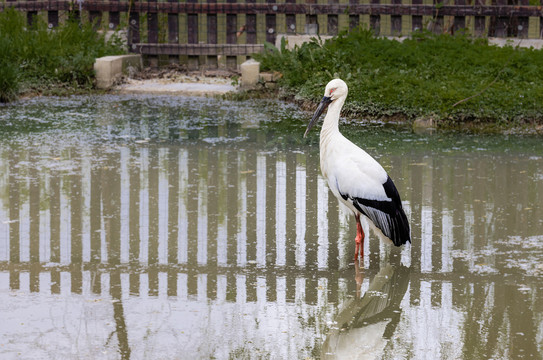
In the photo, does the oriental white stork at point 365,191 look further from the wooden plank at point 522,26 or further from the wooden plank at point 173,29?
the wooden plank at point 173,29

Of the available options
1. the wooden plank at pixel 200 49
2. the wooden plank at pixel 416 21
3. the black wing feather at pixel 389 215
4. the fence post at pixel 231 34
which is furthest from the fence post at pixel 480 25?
the black wing feather at pixel 389 215

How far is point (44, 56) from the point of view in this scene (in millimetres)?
13320

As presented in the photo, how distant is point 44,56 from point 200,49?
3012mm

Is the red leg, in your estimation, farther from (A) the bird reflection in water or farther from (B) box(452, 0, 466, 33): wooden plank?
(B) box(452, 0, 466, 33): wooden plank

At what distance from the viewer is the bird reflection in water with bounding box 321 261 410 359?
4566mm

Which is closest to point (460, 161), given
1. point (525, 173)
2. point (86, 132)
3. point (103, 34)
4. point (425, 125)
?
point (525, 173)

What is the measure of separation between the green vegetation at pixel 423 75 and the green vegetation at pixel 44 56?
2660mm

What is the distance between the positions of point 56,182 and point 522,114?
547 centimetres

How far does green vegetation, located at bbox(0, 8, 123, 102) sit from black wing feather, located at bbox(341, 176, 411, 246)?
23.7 feet

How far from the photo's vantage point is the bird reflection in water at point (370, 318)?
4.57m

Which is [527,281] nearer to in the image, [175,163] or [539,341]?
[539,341]

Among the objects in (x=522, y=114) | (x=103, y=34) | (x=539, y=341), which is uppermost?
(x=103, y=34)

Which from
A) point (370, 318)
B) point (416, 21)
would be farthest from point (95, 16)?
point (370, 318)

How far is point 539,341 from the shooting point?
15.3ft
